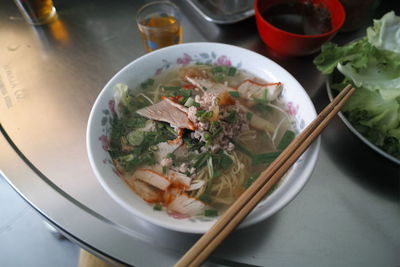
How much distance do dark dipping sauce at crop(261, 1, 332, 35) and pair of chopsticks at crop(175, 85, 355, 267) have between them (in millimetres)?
518

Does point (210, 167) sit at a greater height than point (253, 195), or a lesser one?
lesser

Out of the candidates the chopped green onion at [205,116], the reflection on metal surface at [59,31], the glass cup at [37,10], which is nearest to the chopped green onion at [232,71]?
the chopped green onion at [205,116]

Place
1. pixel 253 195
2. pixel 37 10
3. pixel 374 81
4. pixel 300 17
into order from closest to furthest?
pixel 253 195 → pixel 374 81 → pixel 300 17 → pixel 37 10

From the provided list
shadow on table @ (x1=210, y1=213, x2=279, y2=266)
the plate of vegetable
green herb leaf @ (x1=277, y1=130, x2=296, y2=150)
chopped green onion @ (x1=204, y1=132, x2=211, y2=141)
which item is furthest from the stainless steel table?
chopped green onion @ (x1=204, y1=132, x2=211, y2=141)

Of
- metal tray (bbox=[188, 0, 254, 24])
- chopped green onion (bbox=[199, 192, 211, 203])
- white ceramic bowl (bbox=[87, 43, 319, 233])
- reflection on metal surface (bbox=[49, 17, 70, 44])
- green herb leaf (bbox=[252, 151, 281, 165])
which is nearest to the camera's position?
white ceramic bowl (bbox=[87, 43, 319, 233])

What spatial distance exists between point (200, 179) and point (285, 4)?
100cm

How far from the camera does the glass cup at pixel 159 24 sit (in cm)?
133

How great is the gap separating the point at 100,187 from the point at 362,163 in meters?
1.02

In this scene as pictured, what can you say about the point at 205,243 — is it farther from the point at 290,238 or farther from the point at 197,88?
the point at 197,88

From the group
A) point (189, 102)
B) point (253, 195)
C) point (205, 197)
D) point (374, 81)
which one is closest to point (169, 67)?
point (189, 102)

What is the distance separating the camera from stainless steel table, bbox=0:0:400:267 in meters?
0.93

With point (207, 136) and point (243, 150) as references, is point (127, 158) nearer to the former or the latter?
point (207, 136)

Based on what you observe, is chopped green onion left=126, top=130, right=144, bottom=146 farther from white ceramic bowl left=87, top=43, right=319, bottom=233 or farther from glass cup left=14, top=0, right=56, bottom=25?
glass cup left=14, top=0, right=56, bottom=25

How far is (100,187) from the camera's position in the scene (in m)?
1.06
